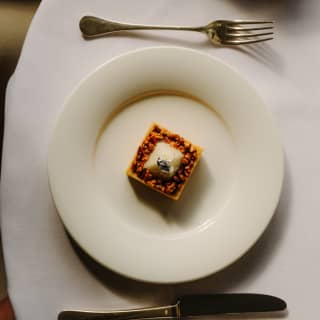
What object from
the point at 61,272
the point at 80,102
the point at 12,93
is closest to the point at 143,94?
the point at 80,102

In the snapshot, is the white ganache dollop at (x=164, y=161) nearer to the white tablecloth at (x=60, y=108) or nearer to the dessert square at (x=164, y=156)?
the dessert square at (x=164, y=156)

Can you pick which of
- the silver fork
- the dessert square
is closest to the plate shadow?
the dessert square

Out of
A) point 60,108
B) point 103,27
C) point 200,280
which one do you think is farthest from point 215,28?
point 200,280

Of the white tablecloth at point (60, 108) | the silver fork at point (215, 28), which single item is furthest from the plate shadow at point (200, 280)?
the silver fork at point (215, 28)

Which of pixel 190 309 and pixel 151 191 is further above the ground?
pixel 151 191

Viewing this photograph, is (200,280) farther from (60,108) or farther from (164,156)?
(60,108)

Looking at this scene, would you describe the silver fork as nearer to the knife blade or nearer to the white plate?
the white plate
